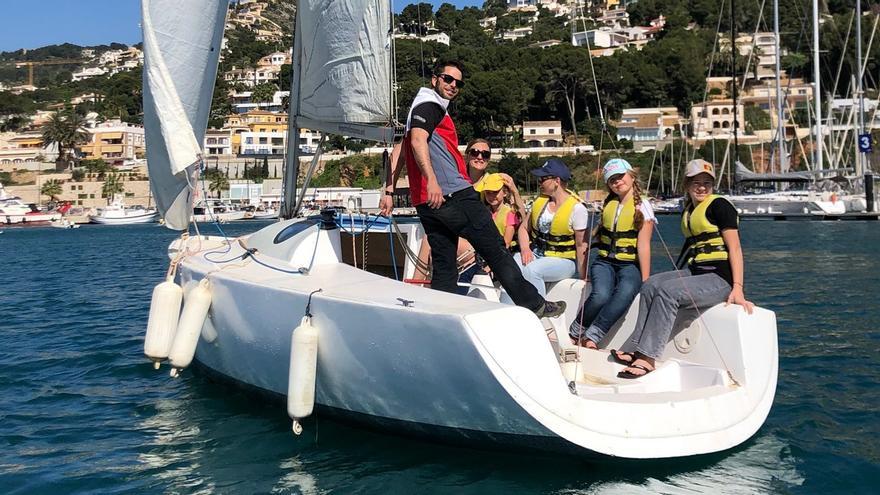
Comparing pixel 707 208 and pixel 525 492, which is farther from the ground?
pixel 707 208

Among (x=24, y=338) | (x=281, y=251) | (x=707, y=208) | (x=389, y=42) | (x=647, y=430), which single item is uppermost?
(x=389, y=42)

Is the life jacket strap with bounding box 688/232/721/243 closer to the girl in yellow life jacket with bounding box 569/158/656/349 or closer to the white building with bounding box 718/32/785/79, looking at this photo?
the girl in yellow life jacket with bounding box 569/158/656/349

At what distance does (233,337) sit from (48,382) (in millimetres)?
3009

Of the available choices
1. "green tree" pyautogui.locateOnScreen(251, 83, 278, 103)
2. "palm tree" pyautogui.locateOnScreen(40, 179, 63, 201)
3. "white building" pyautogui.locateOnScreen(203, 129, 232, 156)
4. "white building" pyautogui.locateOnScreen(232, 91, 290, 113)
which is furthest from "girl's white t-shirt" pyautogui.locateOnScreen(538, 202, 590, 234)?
"green tree" pyautogui.locateOnScreen(251, 83, 278, 103)

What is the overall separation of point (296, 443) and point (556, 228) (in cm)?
269

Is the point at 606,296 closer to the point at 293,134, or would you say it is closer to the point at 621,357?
the point at 621,357

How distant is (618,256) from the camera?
6676mm

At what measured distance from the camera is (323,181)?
89.6 metres

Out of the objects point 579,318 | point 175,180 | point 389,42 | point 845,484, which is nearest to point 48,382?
point 175,180

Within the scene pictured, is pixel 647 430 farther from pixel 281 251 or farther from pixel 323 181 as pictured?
pixel 323 181

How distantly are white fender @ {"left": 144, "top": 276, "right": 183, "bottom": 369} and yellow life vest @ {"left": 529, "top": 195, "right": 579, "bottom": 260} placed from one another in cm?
289

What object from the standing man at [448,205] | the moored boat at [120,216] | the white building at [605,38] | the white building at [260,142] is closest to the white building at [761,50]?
the white building at [605,38]

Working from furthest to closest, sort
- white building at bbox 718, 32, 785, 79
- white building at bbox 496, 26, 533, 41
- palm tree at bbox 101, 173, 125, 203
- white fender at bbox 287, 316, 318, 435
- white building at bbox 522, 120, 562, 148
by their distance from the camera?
white building at bbox 496, 26, 533, 41 < white building at bbox 718, 32, 785, 79 < palm tree at bbox 101, 173, 125, 203 < white building at bbox 522, 120, 562, 148 < white fender at bbox 287, 316, 318, 435

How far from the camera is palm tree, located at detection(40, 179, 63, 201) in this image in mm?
98625
